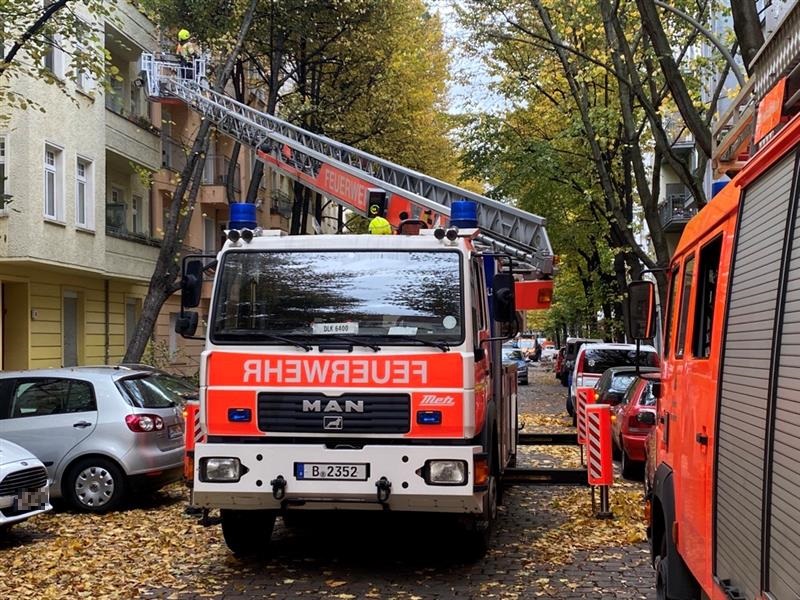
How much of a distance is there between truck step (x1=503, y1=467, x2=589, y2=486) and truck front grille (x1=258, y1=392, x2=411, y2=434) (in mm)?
3008

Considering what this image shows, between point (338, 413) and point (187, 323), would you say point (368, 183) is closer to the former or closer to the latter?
point (187, 323)

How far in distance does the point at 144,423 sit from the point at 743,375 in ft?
25.5

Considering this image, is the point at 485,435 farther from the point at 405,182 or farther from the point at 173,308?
the point at 173,308

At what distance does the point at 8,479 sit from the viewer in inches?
322

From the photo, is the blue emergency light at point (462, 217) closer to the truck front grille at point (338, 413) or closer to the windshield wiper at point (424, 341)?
the windshield wiper at point (424, 341)

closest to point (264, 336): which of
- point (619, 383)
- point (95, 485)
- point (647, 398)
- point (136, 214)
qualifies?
point (95, 485)

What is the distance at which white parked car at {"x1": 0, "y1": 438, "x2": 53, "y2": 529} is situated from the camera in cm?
818

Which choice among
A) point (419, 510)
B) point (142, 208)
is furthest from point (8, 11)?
point (142, 208)

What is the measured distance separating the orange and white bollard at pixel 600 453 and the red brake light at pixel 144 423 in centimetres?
466

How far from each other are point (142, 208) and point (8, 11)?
1492 cm

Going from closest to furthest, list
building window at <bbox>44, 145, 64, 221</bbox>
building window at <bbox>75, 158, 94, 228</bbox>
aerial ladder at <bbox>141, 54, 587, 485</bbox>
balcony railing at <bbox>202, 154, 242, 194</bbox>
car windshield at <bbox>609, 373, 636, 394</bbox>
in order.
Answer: aerial ladder at <bbox>141, 54, 587, 485</bbox>
car windshield at <bbox>609, 373, 636, 394</bbox>
building window at <bbox>44, 145, 64, 221</bbox>
building window at <bbox>75, 158, 94, 228</bbox>
balcony railing at <bbox>202, 154, 242, 194</bbox>

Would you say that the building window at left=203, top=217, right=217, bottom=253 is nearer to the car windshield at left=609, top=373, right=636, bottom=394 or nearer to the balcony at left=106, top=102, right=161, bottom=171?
the balcony at left=106, top=102, right=161, bottom=171

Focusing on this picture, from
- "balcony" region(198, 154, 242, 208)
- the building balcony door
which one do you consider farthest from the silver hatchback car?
"balcony" region(198, 154, 242, 208)

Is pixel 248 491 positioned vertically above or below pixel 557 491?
above
